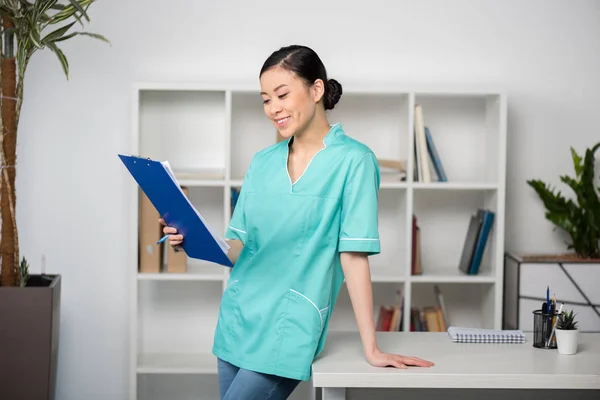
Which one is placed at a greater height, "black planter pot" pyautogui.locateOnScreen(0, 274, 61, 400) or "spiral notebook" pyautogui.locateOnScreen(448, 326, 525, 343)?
"spiral notebook" pyautogui.locateOnScreen(448, 326, 525, 343)

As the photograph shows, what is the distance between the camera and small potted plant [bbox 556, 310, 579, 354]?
2070 mm

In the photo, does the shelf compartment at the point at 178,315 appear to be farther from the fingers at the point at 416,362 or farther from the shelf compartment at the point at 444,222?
the fingers at the point at 416,362

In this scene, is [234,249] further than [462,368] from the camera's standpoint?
Yes

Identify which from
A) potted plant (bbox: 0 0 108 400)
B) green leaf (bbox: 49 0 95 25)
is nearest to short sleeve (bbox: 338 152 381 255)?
potted plant (bbox: 0 0 108 400)

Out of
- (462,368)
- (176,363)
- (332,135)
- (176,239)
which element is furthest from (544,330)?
(176,363)

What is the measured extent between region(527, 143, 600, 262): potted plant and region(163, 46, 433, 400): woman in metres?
1.84

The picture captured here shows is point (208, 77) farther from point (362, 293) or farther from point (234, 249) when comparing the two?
point (362, 293)

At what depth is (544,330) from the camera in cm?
213

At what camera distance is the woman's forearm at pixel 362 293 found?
77.0 inches

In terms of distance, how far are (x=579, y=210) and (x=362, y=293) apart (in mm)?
2028

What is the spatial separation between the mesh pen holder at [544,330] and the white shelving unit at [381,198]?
141 cm

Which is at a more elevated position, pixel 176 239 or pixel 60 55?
pixel 60 55

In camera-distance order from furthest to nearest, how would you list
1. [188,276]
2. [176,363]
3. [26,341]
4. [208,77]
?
[208,77], [176,363], [188,276], [26,341]

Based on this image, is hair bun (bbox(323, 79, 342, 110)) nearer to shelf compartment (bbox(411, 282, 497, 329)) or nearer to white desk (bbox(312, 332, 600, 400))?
white desk (bbox(312, 332, 600, 400))
